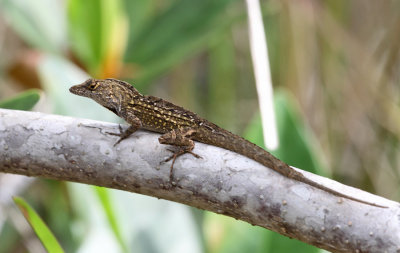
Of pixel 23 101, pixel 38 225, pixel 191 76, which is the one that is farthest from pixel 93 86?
pixel 191 76

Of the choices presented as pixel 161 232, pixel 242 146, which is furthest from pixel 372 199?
pixel 161 232

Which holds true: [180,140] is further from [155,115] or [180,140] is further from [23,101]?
[23,101]

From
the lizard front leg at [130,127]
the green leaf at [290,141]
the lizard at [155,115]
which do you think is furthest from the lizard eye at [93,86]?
the green leaf at [290,141]

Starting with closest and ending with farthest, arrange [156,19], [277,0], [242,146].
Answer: [242,146] → [156,19] → [277,0]

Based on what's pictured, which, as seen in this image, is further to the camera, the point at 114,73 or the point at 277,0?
the point at 277,0

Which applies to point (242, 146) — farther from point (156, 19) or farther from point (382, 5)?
point (382, 5)

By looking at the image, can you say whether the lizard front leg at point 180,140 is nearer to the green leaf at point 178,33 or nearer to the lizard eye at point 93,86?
the lizard eye at point 93,86
